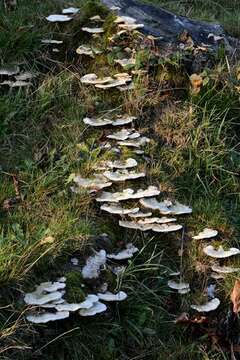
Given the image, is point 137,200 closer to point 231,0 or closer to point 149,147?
point 149,147

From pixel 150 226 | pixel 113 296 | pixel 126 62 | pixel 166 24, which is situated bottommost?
pixel 113 296

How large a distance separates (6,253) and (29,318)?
1.46ft

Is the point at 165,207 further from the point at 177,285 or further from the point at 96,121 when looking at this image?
the point at 96,121

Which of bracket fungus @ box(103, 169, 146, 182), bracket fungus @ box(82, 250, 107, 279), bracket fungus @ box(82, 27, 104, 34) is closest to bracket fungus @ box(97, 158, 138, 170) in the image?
bracket fungus @ box(103, 169, 146, 182)

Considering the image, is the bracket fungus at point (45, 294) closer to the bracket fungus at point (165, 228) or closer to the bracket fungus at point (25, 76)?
the bracket fungus at point (165, 228)

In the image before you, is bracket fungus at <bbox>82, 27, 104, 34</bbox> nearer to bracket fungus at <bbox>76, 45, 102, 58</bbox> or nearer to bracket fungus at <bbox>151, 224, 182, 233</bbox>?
bracket fungus at <bbox>76, 45, 102, 58</bbox>

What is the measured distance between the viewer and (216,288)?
4527mm

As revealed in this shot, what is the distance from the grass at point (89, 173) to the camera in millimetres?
4047

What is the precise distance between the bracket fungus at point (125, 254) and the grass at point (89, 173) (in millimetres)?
54

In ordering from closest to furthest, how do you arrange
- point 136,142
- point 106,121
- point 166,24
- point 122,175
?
point 122,175 → point 136,142 → point 106,121 → point 166,24

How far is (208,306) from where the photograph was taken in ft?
14.1

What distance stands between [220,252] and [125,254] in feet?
2.14

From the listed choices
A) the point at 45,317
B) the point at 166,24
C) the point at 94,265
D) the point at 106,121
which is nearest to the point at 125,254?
the point at 94,265

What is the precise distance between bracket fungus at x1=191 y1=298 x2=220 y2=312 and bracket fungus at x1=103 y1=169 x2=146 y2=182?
42.0 inches
